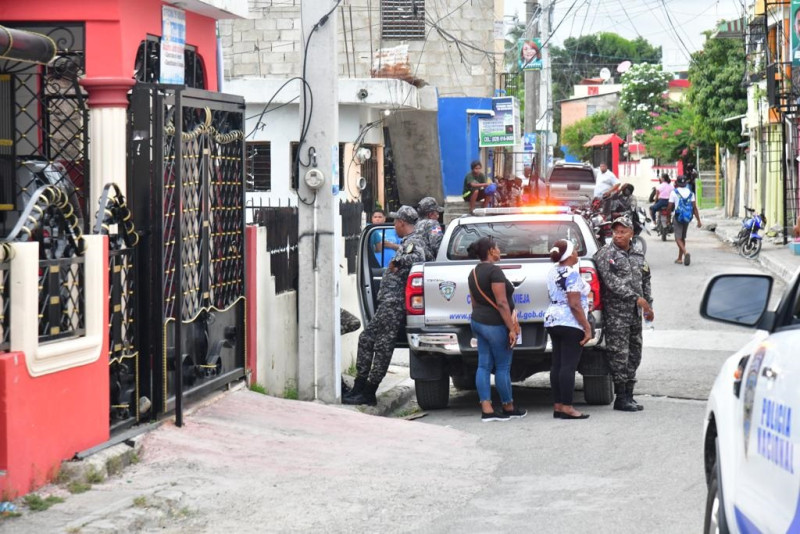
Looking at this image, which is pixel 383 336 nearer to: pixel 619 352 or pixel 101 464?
pixel 619 352

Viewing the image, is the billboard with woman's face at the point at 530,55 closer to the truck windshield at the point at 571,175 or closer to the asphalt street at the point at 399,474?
the truck windshield at the point at 571,175

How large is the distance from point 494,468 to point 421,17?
27.4 metres

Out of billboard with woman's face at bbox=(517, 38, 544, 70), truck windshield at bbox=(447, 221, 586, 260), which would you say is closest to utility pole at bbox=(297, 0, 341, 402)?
truck windshield at bbox=(447, 221, 586, 260)

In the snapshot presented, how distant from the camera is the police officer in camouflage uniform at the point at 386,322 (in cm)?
1261

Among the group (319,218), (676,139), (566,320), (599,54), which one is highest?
(599,54)

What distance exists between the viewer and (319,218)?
1222 centimetres

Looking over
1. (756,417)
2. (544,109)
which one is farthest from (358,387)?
(544,109)

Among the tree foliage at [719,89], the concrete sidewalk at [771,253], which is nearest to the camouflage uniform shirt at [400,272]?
the concrete sidewalk at [771,253]

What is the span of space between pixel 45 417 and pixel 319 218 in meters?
4.97

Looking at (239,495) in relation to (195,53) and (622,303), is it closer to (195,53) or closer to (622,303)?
(622,303)

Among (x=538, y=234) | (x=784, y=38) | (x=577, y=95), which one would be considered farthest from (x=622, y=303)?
(x=577, y=95)

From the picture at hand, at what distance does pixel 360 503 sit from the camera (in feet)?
26.5

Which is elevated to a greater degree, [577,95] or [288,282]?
[577,95]

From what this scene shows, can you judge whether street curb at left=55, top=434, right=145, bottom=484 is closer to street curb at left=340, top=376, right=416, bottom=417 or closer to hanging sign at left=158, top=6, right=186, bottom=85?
street curb at left=340, top=376, right=416, bottom=417
